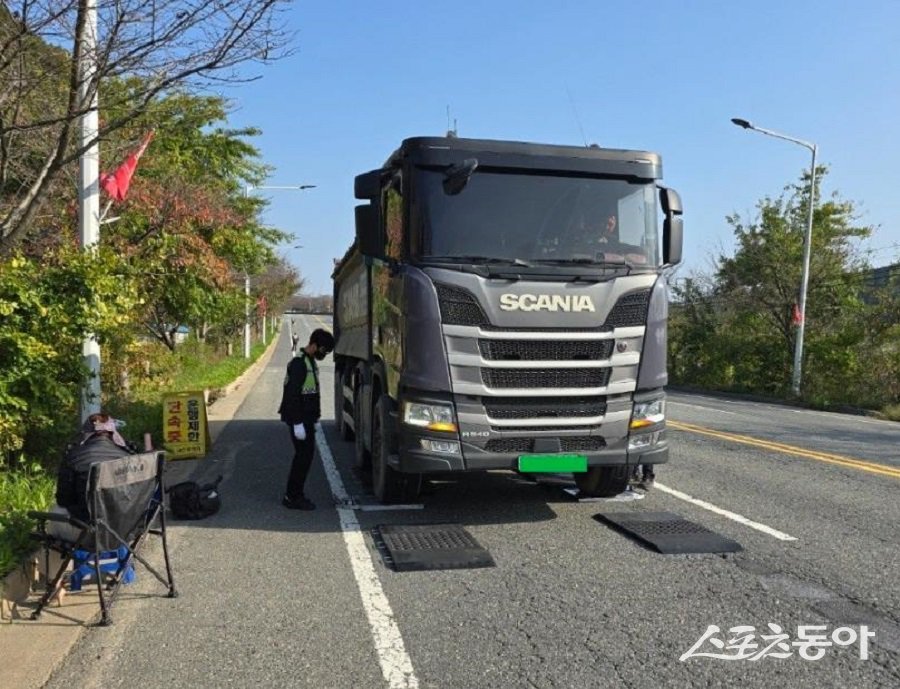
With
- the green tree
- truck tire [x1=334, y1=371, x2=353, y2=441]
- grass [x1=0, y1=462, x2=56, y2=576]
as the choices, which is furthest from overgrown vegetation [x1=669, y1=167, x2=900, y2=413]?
grass [x1=0, y1=462, x2=56, y2=576]

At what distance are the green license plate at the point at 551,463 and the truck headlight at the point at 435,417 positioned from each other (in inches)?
25.2

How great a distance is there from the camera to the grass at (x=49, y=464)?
197 inches

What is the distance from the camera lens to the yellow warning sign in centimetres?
1021

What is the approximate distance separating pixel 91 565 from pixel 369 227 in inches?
138

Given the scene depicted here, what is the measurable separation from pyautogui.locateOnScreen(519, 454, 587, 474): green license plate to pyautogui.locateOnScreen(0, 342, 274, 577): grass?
3.52m

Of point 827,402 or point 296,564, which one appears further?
point 827,402

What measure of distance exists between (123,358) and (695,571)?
9.16m

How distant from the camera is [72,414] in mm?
8648

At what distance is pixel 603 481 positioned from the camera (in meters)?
7.41

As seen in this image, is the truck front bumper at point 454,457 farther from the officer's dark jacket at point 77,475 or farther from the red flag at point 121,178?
the red flag at point 121,178

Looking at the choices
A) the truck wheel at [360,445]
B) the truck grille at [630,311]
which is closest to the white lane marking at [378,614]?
the truck wheel at [360,445]

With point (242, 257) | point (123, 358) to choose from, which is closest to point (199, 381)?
point (242, 257)

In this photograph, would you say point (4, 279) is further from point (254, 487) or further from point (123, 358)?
point (123, 358)

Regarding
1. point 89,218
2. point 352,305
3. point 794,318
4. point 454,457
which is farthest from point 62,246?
point 794,318
